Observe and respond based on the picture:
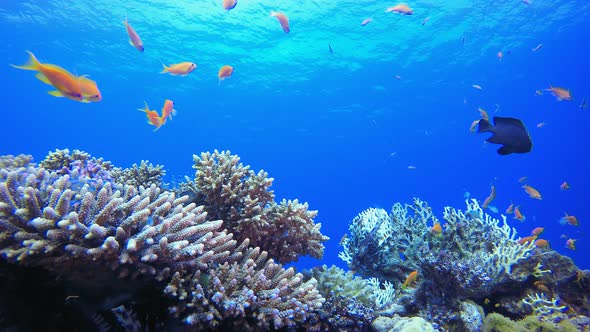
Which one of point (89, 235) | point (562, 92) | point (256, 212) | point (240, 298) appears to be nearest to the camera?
point (89, 235)

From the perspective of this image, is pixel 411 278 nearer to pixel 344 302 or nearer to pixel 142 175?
pixel 344 302

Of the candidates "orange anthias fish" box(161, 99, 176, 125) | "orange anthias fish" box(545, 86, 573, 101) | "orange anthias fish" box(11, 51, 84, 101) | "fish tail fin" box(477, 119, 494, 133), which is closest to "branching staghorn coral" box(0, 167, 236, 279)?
"orange anthias fish" box(11, 51, 84, 101)

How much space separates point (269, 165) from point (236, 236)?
67.4 metres

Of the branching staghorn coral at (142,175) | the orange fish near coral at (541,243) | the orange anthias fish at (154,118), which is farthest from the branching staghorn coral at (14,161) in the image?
the orange fish near coral at (541,243)

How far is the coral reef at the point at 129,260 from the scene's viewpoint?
2.19 metres

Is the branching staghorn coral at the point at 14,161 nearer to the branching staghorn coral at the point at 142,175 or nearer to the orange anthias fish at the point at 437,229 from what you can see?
the branching staghorn coral at the point at 142,175

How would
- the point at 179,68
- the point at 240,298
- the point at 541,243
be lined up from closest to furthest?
the point at 240,298 → the point at 179,68 → the point at 541,243

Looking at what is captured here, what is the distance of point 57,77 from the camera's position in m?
3.14

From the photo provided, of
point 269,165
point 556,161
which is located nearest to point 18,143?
point 269,165

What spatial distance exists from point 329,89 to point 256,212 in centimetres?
3630

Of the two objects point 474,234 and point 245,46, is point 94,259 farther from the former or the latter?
point 245,46

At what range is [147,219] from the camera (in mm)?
2557

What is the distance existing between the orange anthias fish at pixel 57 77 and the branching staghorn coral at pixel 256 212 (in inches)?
63.8

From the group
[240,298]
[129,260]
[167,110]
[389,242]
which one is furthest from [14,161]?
[389,242]
